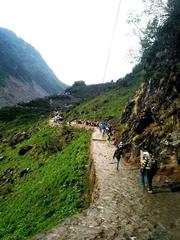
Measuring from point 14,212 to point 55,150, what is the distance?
2062 cm

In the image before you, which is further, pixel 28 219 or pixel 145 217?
pixel 28 219

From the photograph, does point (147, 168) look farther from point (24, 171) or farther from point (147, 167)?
point (24, 171)

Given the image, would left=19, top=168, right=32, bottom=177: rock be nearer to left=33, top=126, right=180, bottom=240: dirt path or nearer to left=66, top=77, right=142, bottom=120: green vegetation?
left=33, top=126, right=180, bottom=240: dirt path

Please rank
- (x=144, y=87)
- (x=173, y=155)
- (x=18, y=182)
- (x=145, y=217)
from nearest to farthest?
(x=145, y=217)
(x=173, y=155)
(x=144, y=87)
(x=18, y=182)

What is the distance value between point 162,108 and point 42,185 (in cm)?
1281

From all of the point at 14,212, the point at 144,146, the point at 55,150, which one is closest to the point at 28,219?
the point at 14,212

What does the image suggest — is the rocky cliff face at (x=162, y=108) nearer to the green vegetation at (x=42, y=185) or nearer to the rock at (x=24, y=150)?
the green vegetation at (x=42, y=185)

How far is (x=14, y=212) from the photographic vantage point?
113ft

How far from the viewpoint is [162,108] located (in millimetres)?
34031

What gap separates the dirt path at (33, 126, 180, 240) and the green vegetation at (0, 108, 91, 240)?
2.85 metres

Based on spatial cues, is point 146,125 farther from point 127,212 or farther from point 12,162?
point 12,162

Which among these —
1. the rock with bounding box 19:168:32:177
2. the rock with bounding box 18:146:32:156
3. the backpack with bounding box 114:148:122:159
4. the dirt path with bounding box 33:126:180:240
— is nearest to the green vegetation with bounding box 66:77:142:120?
the rock with bounding box 18:146:32:156

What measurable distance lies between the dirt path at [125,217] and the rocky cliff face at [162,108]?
3547mm

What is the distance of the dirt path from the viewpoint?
17391 millimetres
